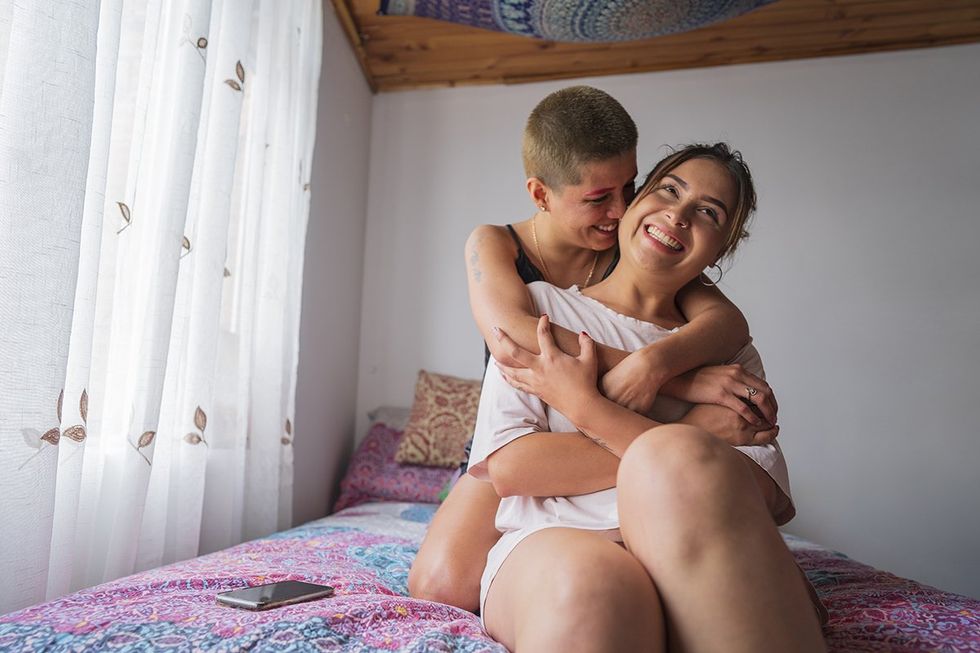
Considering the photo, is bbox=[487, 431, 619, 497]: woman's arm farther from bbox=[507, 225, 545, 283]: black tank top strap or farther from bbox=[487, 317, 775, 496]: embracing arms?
bbox=[507, 225, 545, 283]: black tank top strap

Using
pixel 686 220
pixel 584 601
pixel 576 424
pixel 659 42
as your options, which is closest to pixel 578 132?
pixel 686 220

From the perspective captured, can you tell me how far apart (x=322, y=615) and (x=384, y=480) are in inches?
72.2

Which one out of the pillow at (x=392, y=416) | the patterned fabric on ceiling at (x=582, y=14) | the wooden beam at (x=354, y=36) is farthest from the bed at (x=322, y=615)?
the wooden beam at (x=354, y=36)

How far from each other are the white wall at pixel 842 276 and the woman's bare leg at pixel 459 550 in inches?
76.2

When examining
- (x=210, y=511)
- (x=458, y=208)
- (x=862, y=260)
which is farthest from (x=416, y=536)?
(x=862, y=260)

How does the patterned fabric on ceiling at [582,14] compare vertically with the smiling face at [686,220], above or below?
above

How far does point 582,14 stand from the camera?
230 centimetres

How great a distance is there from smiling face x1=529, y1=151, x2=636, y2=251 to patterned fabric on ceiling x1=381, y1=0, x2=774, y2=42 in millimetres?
995

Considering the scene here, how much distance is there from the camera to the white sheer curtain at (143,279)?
1.16m

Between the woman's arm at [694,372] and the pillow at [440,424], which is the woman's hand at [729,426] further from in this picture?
the pillow at [440,424]

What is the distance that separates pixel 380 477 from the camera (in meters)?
2.88

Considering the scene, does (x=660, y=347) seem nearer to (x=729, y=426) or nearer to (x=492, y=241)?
(x=729, y=426)

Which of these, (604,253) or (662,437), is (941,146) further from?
(662,437)

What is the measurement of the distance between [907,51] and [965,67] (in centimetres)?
24
